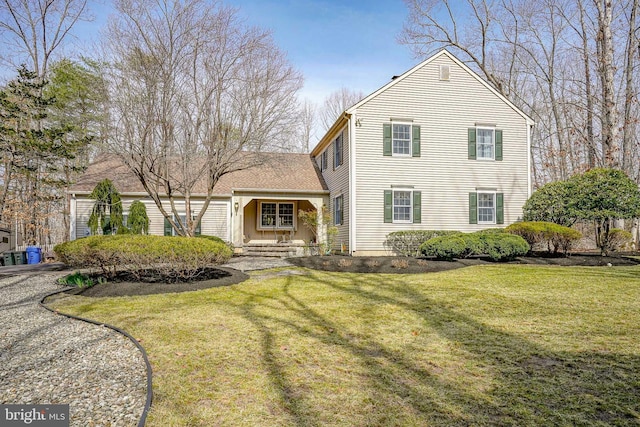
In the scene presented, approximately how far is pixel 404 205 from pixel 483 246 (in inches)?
155

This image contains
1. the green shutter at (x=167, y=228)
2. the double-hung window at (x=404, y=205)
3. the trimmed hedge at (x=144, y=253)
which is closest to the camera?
the trimmed hedge at (x=144, y=253)

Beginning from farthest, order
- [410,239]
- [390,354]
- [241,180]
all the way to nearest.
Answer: [241,180] < [410,239] < [390,354]

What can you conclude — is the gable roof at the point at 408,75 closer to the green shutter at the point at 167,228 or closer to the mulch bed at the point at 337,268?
the mulch bed at the point at 337,268

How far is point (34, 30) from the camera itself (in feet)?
63.6

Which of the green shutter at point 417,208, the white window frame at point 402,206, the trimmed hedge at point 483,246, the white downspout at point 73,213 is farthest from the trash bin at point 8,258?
the trimmed hedge at point 483,246

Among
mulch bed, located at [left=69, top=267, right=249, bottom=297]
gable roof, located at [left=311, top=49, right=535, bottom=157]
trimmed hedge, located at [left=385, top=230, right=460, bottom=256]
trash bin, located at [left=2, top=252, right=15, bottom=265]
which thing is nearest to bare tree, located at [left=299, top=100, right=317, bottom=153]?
gable roof, located at [left=311, top=49, right=535, bottom=157]

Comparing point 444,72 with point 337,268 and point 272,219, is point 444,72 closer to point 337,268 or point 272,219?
point 337,268

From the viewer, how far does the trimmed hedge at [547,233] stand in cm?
1165

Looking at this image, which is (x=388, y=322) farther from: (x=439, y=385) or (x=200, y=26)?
(x=200, y=26)

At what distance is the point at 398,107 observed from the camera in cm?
1466

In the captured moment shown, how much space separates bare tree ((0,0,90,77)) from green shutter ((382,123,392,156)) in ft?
54.1

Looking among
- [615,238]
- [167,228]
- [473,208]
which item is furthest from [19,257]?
[615,238]

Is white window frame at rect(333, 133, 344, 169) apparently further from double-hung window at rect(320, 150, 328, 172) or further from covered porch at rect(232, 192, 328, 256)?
double-hung window at rect(320, 150, 328, 172)

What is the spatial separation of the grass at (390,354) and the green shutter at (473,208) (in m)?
7.61
